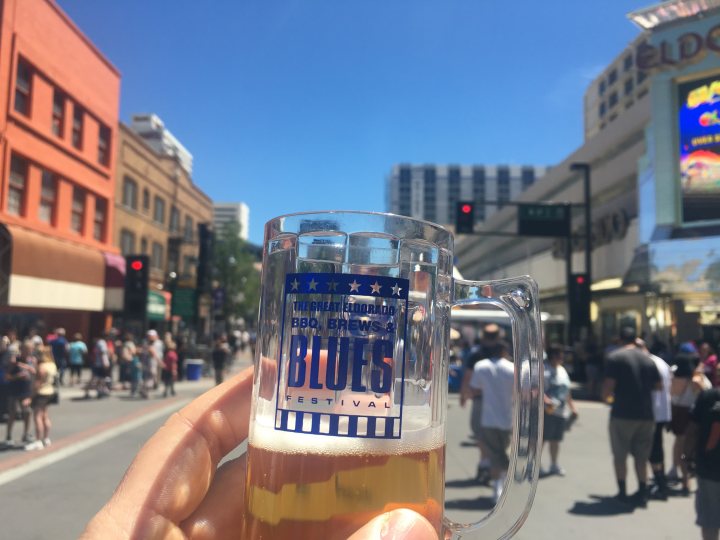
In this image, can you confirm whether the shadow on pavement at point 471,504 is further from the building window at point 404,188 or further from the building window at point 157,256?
the building window at point 404,188

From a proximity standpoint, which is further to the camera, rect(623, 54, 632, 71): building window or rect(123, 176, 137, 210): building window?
rect(623, 54, 632, 71): building window

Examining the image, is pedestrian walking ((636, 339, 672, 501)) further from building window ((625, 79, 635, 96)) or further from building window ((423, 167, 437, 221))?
building window ((423, 167, 437, 221))

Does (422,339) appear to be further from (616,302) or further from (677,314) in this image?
(616,302)

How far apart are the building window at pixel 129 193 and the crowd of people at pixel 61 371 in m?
7.06

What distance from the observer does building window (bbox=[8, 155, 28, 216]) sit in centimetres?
1738

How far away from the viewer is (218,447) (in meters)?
1.23

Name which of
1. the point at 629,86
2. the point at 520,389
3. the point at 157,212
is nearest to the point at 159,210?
the point at 157,212

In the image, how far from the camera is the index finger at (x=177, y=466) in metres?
1.04

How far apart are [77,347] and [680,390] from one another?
16.2 meters

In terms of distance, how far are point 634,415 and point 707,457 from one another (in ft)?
5.46

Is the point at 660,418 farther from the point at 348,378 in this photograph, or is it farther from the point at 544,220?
the point at 544,220

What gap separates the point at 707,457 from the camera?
439 cm

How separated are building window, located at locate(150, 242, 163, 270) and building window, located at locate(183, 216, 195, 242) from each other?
10.4 ft

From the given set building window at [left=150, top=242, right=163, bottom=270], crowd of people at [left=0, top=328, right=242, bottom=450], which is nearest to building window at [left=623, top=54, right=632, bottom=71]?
building window at [left=150, top=242, right=163, bottom=270]
